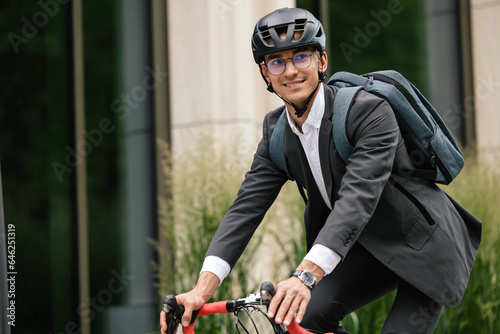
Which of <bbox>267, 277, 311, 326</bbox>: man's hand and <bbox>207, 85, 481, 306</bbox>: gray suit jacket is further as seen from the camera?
<bbox>207, 85, 481, 306</bbox>: gray suit jacket

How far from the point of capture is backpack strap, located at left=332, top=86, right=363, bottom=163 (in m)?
2.63

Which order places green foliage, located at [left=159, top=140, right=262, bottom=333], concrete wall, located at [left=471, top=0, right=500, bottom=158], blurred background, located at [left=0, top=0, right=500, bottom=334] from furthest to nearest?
concrete wall, located at [left=471, top=0, right=500, bottom=158] → blurred background, located at [left=0, top=0, right=500, bottom=334] → green foliage, located at [left=159, top=140, right=262, bottom=333]

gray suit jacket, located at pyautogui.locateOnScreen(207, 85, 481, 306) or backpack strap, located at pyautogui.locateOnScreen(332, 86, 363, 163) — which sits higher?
backpack strap, located at pyautogui.locateOnScreen(332, 86, 363, 163)

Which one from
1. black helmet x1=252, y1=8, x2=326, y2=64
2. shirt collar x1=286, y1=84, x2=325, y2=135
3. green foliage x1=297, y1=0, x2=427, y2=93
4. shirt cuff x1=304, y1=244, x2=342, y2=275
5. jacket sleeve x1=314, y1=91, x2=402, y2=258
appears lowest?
shirt cuff x1=304, y1=244, x2=342, y2=275

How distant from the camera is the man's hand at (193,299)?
2.46 metres

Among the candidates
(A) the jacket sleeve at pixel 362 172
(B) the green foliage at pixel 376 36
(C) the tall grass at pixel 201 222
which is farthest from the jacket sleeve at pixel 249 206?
(B) the green foliage at pixel 376 36

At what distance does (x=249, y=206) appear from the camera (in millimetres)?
2840

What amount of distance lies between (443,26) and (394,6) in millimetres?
1033

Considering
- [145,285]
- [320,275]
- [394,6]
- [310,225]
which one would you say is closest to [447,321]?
[145,285]

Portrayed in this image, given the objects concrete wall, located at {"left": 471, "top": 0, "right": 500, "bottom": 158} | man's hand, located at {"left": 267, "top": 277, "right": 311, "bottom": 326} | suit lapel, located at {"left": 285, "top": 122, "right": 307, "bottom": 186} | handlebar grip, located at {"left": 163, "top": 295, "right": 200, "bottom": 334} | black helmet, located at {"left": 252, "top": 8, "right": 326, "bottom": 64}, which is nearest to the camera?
man's hand, located at {"left": 267, "top": 277, "right": 311, "bottom": 326}

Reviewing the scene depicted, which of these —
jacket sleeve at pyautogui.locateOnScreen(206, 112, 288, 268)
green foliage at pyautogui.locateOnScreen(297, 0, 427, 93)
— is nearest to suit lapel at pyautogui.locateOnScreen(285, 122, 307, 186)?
jacket sleeve at pyautogui.locateOnScreen(206, 112, 288, 268)

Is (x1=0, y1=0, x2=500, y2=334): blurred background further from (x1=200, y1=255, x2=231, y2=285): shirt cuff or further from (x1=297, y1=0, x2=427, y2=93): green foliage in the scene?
(x1=200, y1=255, x2=231, y2=285): shirt cuff

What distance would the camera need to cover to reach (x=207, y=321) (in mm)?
5375

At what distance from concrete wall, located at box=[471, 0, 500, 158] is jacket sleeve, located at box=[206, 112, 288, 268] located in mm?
7112
